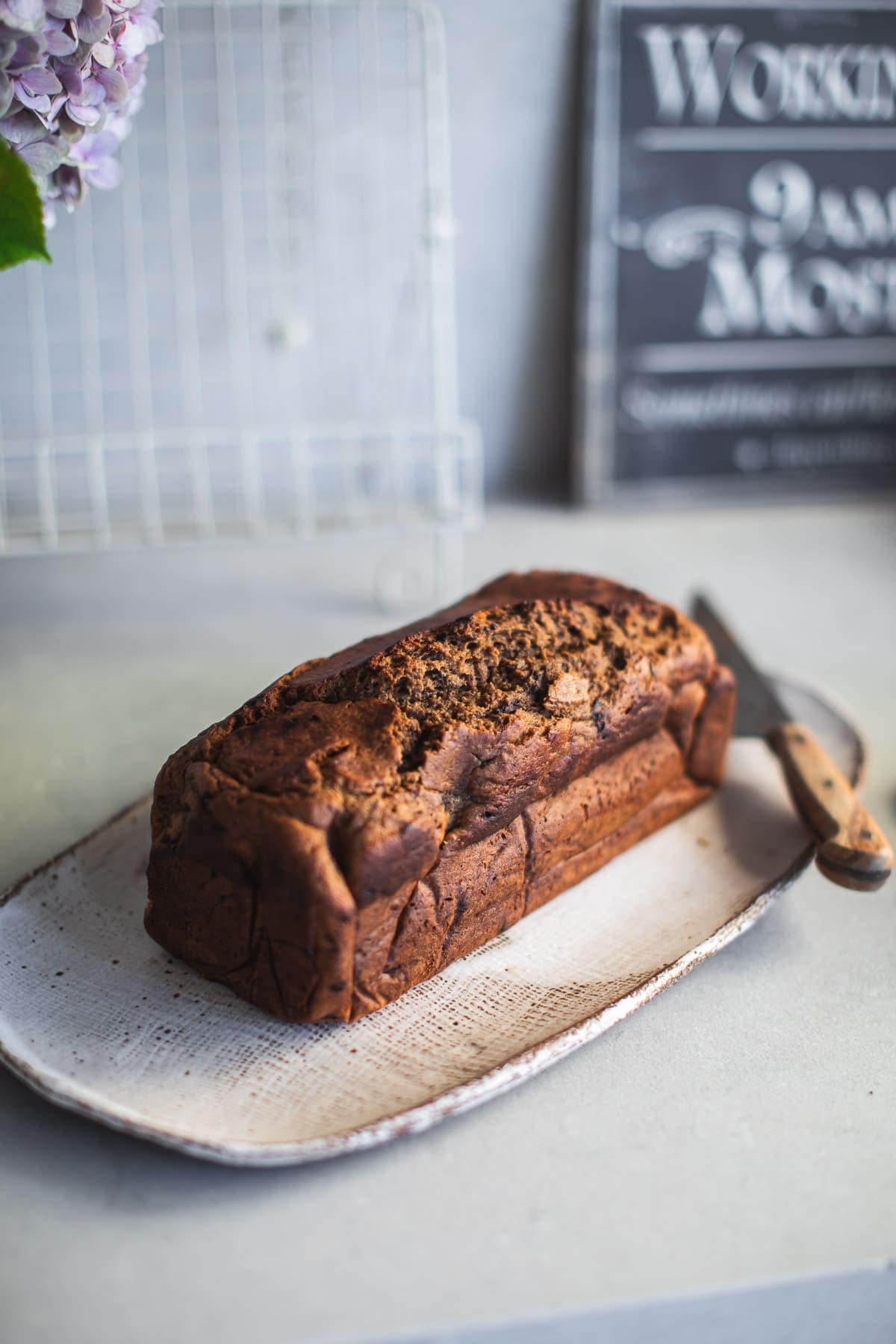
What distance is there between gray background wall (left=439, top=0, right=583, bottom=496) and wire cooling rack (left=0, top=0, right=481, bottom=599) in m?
0.06

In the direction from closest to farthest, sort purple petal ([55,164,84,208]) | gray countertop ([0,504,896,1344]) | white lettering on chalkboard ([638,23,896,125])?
gray countertop ([0,504,896,1344]), purple petal ([55,164,84,208]), white lettering on chalkboard ([638,23,896,125])

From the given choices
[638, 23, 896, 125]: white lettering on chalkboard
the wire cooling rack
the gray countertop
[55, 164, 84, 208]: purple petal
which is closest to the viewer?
the gray countertop

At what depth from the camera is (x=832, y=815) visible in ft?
2.70

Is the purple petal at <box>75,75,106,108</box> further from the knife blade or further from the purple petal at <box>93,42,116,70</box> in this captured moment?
the knife blade

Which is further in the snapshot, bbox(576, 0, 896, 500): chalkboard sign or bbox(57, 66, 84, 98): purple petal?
bbox(576, 0, 896, 500): chalkboard sign

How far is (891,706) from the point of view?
1.19 m

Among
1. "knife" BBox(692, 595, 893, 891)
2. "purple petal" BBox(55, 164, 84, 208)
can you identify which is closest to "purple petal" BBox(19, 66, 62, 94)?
"purple petal" BBox(55, 164, 84, 208)

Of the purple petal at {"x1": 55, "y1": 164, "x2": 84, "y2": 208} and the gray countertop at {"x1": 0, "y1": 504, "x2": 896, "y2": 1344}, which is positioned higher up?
the purple petal at {"x1": 55, "y1": 164, "x2": 84, "y2": 208}

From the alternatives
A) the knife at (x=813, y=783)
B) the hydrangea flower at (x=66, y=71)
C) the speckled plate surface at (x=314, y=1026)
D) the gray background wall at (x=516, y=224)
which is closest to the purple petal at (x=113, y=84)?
the hydrangea flower at (x=66, y=71)

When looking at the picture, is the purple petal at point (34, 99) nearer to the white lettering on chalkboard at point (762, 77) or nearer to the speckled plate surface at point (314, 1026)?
the speckled plate surface at point (314, 1026)

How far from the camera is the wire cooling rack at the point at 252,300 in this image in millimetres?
1490

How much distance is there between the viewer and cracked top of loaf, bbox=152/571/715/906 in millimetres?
645

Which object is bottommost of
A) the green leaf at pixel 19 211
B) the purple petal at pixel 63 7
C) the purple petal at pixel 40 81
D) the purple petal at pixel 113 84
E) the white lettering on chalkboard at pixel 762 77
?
the green leaf at pixel 19 211

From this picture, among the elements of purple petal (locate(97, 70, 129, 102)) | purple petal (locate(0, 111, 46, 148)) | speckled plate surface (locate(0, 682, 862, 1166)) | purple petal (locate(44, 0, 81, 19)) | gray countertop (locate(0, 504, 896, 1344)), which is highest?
purple petal (locate(44, 0, 81, 19))
